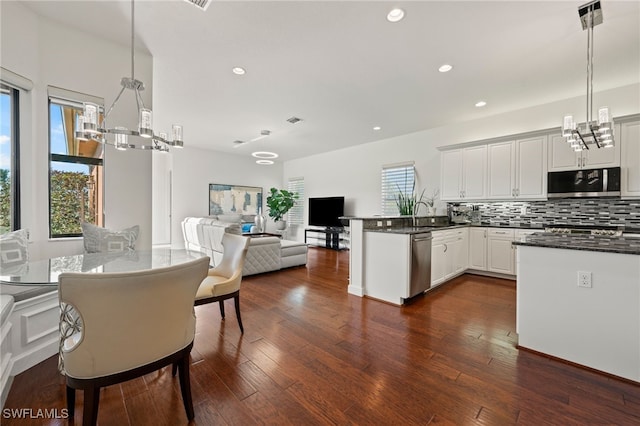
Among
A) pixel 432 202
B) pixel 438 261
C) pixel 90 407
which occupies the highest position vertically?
pixel 432 202

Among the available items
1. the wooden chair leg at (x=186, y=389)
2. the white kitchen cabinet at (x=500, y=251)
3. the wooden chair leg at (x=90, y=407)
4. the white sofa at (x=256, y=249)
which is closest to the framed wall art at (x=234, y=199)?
the white sofa at (x=256, y=249)

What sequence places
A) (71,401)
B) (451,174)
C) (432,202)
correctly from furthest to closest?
Result: 1. (432,202)
2. (451,174)
3. (71,401)

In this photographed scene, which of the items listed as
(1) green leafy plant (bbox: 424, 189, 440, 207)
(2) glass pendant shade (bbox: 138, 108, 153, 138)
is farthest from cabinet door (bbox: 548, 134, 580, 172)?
(2) glass pendant shade (bbox: 138, 108, 153, 138)

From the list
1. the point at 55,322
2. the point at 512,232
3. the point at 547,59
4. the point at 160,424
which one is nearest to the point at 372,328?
the point at 160,424

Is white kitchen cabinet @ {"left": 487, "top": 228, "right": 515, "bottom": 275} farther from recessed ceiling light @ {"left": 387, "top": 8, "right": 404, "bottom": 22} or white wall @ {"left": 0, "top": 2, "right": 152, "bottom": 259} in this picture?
white wall @ {"left": 0, "top": 2, "right": 152, "bottom": 259}

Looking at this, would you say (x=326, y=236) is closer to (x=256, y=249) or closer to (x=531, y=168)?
(x=256, y=249)

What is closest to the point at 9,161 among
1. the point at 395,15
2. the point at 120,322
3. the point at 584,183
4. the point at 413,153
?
the point at 120,322

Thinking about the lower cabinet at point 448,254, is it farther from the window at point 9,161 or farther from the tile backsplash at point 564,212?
the window at point 9,161

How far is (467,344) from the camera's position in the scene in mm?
2346

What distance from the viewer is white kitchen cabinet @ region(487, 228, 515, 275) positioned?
4.34m

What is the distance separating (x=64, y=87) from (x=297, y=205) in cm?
682

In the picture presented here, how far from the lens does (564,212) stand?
422 cm

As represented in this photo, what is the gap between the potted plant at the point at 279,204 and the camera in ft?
28.3

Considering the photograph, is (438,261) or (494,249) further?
(494,249)
